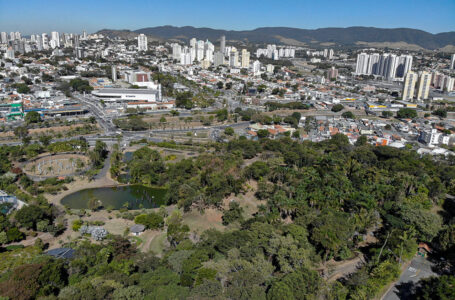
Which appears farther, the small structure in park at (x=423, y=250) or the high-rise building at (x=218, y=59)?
the high-rise building at (x=218, y=59)

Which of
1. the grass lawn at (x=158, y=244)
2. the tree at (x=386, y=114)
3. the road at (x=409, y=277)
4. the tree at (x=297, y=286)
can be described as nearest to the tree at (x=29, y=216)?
the grass lawn at (x=158, y=244)

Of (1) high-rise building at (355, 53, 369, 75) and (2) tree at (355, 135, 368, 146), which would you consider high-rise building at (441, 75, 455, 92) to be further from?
(2) tree at (355, 135, 368, 146)

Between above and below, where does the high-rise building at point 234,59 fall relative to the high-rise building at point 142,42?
below

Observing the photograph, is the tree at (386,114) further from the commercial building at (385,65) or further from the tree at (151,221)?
the commercial building at (385,65)

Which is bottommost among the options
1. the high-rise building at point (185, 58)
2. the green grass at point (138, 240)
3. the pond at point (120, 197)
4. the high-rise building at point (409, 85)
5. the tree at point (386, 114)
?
the pond at point (120, 197)

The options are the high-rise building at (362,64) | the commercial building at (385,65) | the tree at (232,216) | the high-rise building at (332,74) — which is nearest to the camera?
the tree at (232,216)

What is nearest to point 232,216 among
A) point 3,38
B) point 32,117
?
point 32,117

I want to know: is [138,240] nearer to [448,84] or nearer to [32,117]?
[32,117]
